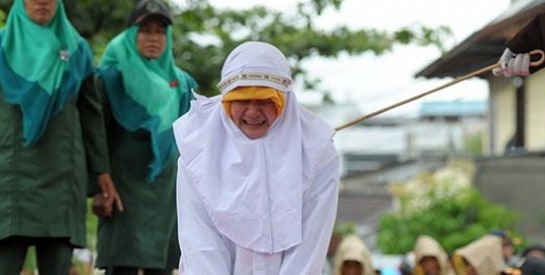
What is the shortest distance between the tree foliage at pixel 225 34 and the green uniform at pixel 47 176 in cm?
590

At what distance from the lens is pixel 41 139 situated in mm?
8734

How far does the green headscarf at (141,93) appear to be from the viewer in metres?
9.43

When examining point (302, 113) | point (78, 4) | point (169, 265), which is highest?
point (78, 4)

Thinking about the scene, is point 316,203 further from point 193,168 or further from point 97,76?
point 97,76

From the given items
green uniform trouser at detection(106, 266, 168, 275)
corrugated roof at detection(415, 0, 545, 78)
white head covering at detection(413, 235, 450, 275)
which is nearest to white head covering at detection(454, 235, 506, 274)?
white head covering at detection(413, 235, 450, 275)

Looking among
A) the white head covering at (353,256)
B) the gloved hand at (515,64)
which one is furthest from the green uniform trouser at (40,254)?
the white head covering at (353,256)

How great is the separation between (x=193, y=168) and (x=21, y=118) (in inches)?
74.4

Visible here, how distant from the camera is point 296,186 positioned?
23.0 feet

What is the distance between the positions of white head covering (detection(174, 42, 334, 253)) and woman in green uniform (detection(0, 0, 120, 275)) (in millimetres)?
1713

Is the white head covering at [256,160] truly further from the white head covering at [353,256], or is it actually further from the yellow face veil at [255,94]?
the white head covering at [353,256]

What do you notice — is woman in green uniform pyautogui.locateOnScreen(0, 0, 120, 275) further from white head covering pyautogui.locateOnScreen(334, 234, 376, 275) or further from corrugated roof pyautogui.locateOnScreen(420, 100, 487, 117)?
corrugated roof pyautogui.locateOnScreen(420, 100, 487, 117)

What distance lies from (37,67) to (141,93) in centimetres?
91

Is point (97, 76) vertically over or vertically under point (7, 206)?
over

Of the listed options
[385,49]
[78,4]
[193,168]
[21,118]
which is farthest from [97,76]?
[385,49]
